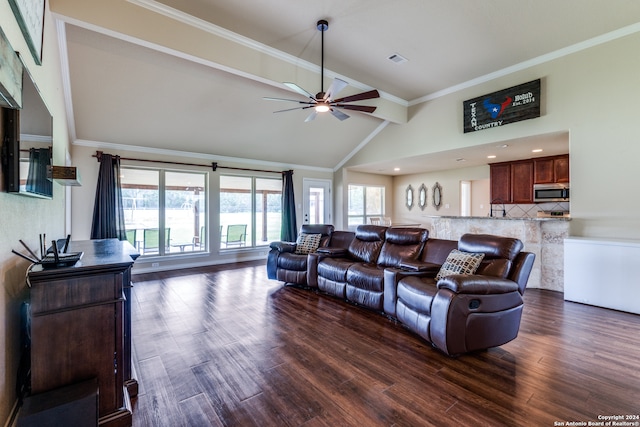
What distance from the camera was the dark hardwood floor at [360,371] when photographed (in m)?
1.82

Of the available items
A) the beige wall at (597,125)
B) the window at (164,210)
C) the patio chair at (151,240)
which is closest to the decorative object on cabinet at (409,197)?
the beige wall at (597,125)

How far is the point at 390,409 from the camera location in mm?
1861

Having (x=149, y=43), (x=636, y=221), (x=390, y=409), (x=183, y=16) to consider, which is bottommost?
(x=390, y=409)

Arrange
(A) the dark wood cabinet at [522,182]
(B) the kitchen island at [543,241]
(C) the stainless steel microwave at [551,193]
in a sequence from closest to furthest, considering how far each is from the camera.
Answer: (B) the kitchen island at [543,241], (C) the stainless steel microwave at [551,193], (A) the dark wood cabinet at [522,182]

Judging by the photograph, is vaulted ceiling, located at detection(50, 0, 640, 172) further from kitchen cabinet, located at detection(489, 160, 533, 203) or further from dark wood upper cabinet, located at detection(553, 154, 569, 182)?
kitchen cabinet, located at detection(489, 160, 533, 203)

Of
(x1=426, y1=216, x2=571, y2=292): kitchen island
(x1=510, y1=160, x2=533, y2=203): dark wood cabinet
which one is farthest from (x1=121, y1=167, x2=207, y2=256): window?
(x1=510, y1=160, x2=533, y2=203): dark wood cabinet

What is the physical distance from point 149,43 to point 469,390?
4570mm

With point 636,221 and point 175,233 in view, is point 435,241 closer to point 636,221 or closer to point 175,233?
point 636,221

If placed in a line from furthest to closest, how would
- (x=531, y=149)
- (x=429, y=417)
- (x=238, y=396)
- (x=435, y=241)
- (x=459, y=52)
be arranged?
(x=531, y=149) < (x=459, y=52) < (x=435, y=241) < (x=238, y=396) < (x=429, y=417)

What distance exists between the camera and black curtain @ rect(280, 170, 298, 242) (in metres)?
7.60

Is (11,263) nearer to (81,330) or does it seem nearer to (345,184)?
(81,330)

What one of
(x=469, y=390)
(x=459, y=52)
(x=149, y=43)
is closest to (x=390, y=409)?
(x=469, y=390)

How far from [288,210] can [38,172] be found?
5861mm

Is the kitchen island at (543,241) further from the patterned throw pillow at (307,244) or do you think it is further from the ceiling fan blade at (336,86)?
the ceiling fan blade at (336,86)
